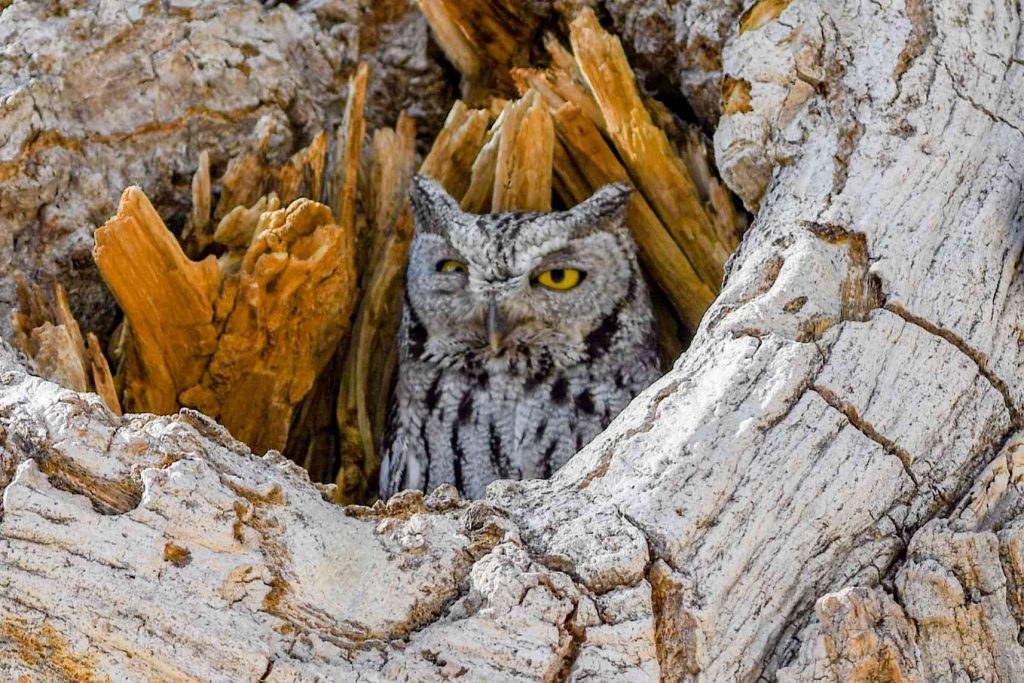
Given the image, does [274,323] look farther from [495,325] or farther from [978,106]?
[978,106]

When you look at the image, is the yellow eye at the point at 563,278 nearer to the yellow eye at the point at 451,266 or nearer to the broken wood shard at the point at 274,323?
the yellow eye at the point at 451,266

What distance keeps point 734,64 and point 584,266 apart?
55 centimetres

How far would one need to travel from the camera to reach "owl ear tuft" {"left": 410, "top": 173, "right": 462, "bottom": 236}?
2469mm

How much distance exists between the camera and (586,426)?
95.6 inches

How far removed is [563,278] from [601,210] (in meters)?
0.18

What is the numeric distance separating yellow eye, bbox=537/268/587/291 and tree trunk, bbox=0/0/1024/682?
0.66 meters

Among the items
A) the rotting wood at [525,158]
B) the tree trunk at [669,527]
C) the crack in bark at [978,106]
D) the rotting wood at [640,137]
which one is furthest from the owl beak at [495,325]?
the crack in bark at [978,106]

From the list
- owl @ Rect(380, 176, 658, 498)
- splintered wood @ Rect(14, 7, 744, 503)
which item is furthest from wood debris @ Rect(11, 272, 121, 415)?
owl @ Rect(380, 176, 658, 498)

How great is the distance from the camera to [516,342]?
2.48m

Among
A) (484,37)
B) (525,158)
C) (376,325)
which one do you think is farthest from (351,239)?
(484,37)

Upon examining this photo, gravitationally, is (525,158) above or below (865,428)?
above

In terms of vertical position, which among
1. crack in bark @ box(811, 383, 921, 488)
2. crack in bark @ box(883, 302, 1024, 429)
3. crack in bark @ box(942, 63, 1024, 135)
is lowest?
crack in bark @ box(811, 383, 921, 488)

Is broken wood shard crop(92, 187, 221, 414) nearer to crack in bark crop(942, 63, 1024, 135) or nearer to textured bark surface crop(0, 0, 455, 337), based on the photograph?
textured bark surface crop(0, 0, 455, 337)

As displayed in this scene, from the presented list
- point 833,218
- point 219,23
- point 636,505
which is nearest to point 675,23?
point 833,218
